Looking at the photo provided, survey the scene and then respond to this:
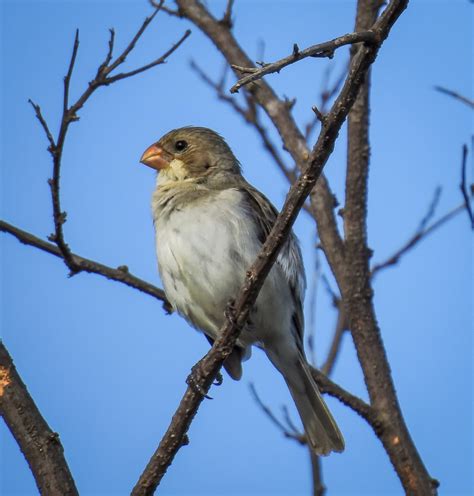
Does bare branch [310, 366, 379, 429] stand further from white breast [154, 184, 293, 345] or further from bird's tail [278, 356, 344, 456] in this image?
white breast [154, 184, 293, 345]

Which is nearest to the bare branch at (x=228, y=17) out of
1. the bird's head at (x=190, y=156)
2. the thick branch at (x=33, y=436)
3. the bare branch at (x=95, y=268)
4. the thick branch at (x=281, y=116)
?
the thick branch at (x=281, y=116)

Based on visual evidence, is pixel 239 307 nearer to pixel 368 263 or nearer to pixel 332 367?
pixel 368 263

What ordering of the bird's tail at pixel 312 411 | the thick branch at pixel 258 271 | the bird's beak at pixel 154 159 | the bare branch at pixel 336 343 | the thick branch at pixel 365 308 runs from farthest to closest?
the bird's beak at pixel 154 159 → the bare branch at pixel 336 343 → the bird's tail at pixel 312 411 → the thick branch at pixel 365 308 → the thick branch at pixel 258 271

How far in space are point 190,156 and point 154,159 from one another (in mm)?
245

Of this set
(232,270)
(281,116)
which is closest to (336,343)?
(232,270)

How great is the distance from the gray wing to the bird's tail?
17 cm

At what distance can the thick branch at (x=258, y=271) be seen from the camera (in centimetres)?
336

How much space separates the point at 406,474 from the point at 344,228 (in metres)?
1.47

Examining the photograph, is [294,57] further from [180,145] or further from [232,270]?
[180,145]

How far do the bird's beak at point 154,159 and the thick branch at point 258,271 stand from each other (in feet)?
6.61

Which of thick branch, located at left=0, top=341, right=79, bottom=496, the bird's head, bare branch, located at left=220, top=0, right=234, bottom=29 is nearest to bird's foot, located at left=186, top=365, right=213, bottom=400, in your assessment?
thick branch, located at left=0, top=341, right=79, bottom=496

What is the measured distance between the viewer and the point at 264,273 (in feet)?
12.6

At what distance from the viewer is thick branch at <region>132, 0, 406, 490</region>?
3361 millimetres

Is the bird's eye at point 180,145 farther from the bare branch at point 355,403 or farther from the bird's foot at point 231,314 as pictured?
the bird's foot at point 231,314
